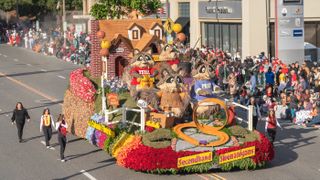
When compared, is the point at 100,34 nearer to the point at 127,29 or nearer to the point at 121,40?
the point at 121,40

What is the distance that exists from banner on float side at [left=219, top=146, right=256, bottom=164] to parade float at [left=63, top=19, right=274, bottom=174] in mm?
25

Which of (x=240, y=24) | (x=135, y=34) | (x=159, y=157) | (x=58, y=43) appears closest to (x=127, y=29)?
(x=135, y=34)

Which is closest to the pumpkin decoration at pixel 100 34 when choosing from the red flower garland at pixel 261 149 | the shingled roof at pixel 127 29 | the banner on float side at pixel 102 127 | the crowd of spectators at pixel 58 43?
the shingled roof at pixel 127 29

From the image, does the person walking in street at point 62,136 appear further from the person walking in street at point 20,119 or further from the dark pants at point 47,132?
the person walking in street at point 20,119

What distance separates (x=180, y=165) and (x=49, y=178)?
3.39 meters

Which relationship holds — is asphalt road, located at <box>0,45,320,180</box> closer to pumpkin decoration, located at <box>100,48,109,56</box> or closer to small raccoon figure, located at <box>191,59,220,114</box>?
small raccoon figure, located at <box>191,59,220,114</box>

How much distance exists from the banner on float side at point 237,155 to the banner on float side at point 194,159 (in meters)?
0.34

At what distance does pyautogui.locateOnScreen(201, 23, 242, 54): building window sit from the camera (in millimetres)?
46469

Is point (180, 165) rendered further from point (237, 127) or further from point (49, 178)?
point (49, 178)

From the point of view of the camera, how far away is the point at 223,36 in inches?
1906

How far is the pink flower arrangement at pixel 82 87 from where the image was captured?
75.0 ft

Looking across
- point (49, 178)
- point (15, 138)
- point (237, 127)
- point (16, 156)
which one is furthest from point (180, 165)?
point (15, 138)

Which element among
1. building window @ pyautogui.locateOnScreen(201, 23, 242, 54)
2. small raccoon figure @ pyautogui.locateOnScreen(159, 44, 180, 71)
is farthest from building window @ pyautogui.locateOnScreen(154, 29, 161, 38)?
building window @ pyautogui.locateOnScreen(201, 23, 242, 54)

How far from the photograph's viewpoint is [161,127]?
1962 cm
